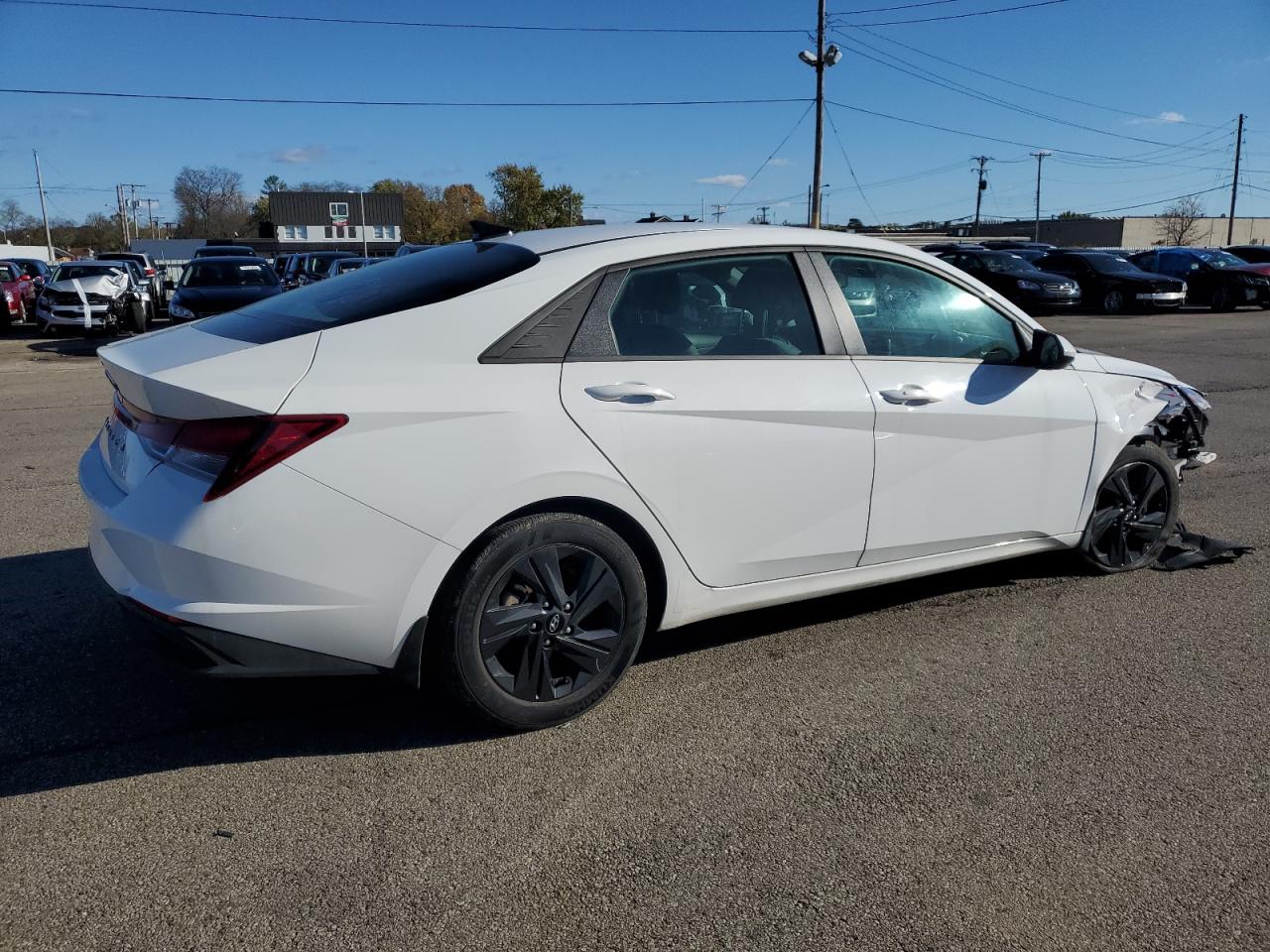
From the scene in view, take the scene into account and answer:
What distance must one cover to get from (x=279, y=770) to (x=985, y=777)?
2212mm

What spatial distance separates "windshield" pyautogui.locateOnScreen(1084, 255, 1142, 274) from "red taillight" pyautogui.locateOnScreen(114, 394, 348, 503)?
91.5 ft

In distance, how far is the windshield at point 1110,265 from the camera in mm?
26922

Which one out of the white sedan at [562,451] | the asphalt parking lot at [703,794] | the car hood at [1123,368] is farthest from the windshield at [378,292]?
the car hood at [1123,368]

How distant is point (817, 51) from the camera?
107ft

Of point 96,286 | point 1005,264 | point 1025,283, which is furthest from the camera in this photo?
point 1005,264

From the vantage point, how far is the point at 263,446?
2.89 m

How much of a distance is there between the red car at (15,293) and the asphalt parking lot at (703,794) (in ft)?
66.5

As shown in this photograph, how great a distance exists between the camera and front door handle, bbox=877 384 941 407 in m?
3.97

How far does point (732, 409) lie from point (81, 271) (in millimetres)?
20251

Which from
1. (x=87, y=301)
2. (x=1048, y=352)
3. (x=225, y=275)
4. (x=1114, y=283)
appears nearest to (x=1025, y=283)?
(x=1114, y=283)

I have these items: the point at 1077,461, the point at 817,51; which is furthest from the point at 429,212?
the point at 1077,461

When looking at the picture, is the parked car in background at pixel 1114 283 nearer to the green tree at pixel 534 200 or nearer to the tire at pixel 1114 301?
the tire at pixel 1114 301

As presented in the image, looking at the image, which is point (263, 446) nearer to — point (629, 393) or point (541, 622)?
point (541, 622)

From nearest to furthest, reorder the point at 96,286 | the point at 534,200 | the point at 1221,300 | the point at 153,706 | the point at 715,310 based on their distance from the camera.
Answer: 1. the point at 153,706
2. the point at 715,310
3. the point at 96,286
4. the point at 1221,300
5. the point at 534,200
